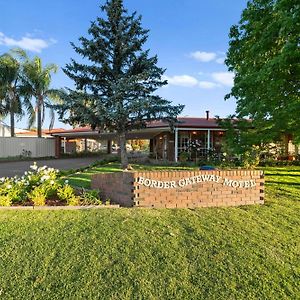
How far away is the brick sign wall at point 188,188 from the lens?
6.34 metres

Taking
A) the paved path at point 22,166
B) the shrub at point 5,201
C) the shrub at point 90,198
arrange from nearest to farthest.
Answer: the shrub at point 5,201 → the shrub at point 90,198 → the paved path at point 22,166

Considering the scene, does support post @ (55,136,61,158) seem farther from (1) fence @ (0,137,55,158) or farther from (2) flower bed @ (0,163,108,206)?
(2) flower bed @ (0,163,108,206)

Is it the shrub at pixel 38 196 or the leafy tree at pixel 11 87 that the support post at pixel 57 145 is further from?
the shrub at pixel 38 196

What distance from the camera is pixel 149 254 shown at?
13.9 feet

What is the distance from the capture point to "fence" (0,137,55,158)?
1067 inches

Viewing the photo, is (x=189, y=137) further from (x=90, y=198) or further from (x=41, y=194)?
(x=41, y=194)

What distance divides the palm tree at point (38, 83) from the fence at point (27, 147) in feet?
4.83

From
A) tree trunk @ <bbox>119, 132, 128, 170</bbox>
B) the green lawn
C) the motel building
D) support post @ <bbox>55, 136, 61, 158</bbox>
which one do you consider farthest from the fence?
the green lawn

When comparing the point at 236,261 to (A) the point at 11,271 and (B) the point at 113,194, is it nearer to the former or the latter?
(A) the point at 11,271

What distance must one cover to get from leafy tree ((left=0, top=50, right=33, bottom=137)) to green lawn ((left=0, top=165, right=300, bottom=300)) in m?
23.2

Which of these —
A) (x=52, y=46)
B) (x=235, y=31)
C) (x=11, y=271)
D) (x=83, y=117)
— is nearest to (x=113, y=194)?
(x=11, y=271)

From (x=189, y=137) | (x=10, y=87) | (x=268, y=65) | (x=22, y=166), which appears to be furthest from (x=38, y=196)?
(x=10, y=87)

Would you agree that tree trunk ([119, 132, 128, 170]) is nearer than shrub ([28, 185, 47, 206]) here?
No

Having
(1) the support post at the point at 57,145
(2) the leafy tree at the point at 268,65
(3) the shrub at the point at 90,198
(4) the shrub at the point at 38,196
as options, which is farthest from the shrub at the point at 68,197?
(1) the support post at the point at 57,145
